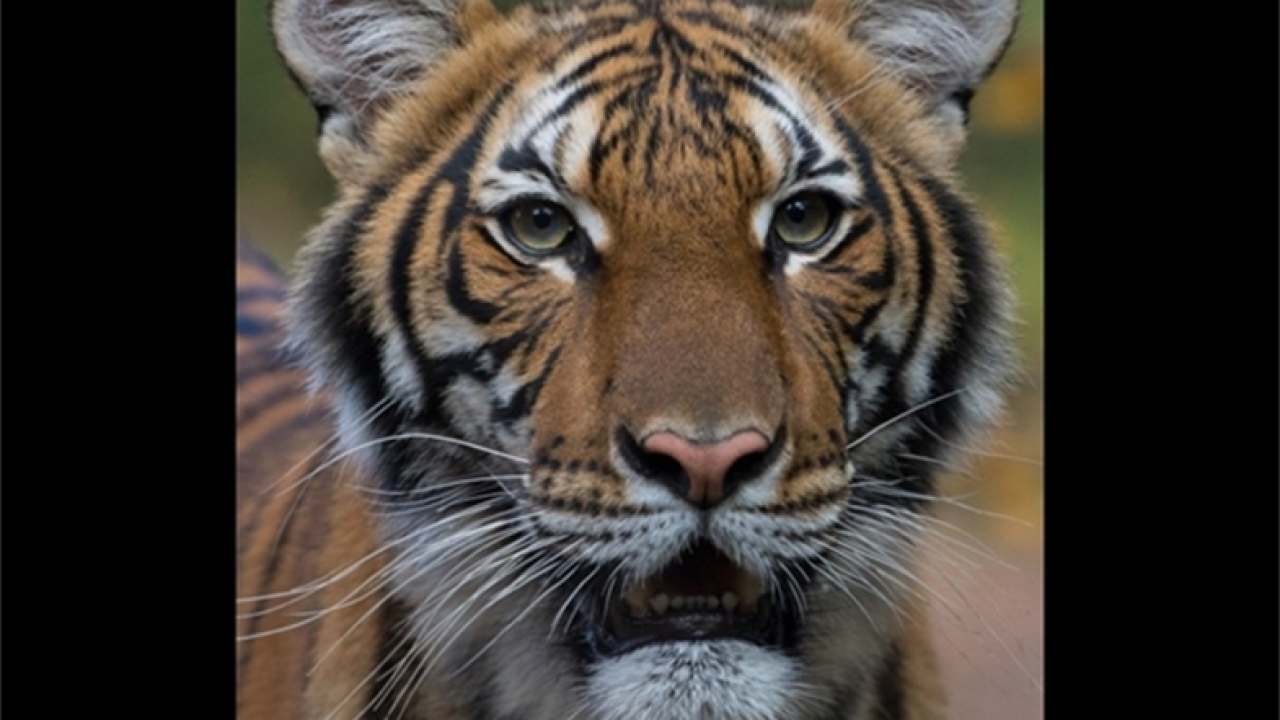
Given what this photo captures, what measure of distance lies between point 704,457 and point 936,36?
658 millimetres

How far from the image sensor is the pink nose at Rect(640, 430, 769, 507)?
1.79m

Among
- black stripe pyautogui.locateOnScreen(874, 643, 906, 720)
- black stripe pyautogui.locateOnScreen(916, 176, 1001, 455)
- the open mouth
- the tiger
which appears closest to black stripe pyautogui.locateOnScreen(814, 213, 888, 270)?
the tiger

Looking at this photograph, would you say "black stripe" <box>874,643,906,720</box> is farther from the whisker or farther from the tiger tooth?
the tiger tooth

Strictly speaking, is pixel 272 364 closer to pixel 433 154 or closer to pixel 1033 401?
pixel 433 154

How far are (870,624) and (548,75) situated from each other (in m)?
0.72

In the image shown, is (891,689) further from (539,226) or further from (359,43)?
(359,43)

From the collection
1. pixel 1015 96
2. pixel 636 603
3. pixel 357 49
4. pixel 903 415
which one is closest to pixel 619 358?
pixel 636 603

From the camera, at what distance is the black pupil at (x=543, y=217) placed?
1.96 meters

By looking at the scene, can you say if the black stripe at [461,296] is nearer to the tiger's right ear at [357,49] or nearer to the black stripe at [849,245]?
the tiger's right ear at [357,49]

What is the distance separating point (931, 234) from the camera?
6.92ft

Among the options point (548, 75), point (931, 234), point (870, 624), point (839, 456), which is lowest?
point (870, 624)

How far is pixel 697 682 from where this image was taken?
1886 mm

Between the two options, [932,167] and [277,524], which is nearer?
[932,167]

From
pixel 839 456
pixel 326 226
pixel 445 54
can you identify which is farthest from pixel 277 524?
pixel 839 456
